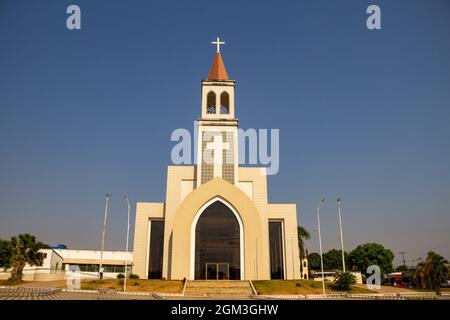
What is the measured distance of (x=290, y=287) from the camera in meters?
34.4

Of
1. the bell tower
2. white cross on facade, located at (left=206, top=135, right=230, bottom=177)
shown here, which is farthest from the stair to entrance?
white cross on facade, located at (left=206, top=135, right=230, bottom=177)

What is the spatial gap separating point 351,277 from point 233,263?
12.6 m

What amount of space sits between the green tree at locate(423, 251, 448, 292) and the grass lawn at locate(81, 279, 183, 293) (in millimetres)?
26505

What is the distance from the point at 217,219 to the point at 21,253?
2136 cm

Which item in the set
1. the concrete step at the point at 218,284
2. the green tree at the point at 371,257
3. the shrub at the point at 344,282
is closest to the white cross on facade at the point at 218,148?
the concrete step at the point at 218,284

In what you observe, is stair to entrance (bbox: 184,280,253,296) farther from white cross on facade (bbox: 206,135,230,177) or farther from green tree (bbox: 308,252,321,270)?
green tree (bbox: 308,252,321,270)

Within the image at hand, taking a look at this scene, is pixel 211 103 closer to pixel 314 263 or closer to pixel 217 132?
pixel 217 132

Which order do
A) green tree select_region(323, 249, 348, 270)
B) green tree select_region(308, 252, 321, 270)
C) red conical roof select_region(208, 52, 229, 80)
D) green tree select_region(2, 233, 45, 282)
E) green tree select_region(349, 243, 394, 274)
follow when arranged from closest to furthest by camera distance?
green tree select_region(2, 233, 45, 282), red conical roof select_region(208, 52, 229, 80), green tree select_region(349, 243, 394, 274), green tree select_region(323, 249, 348, 270), green tree select_region(308, 252, 321, 270)

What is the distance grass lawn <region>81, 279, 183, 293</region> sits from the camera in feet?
107

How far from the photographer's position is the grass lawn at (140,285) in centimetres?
3253

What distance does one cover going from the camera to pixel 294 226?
48000mm
